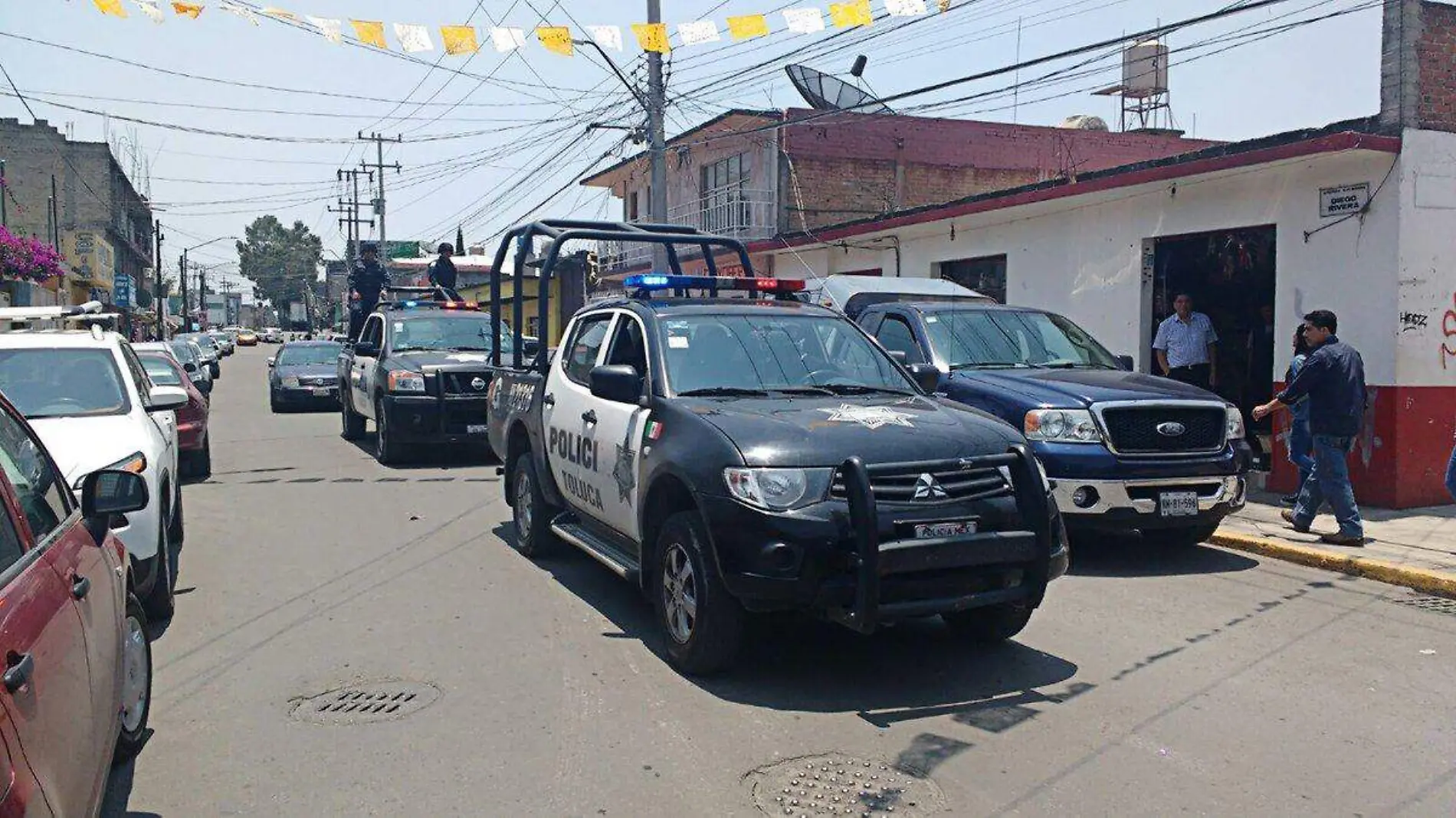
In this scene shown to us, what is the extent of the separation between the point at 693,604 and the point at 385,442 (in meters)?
8.99

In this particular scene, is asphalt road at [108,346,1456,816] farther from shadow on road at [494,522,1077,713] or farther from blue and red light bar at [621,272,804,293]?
blue and red light bar at [621,272,804,293]

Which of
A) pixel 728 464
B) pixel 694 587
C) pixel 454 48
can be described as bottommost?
pixel 694 587

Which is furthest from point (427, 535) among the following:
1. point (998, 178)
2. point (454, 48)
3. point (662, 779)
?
point (998, 178)

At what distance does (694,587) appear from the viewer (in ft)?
17.7

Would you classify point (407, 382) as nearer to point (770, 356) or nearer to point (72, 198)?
point (770, 356)

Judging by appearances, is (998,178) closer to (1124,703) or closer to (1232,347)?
(1232,347)

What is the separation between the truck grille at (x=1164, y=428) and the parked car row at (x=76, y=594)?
615 centimetres

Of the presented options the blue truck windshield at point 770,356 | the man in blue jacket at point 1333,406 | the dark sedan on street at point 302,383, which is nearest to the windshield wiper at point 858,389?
the blue truck windshield at point 770,356

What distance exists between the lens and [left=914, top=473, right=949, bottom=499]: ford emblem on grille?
510 centimetres

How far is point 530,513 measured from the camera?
8250mm

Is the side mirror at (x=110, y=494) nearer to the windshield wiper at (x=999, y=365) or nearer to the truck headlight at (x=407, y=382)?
the windshield wiper at (x=999, y=365)

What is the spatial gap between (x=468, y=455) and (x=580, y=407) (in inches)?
308

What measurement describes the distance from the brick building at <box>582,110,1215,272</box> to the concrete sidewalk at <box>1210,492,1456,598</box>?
1789cm

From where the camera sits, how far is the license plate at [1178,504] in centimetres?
801
